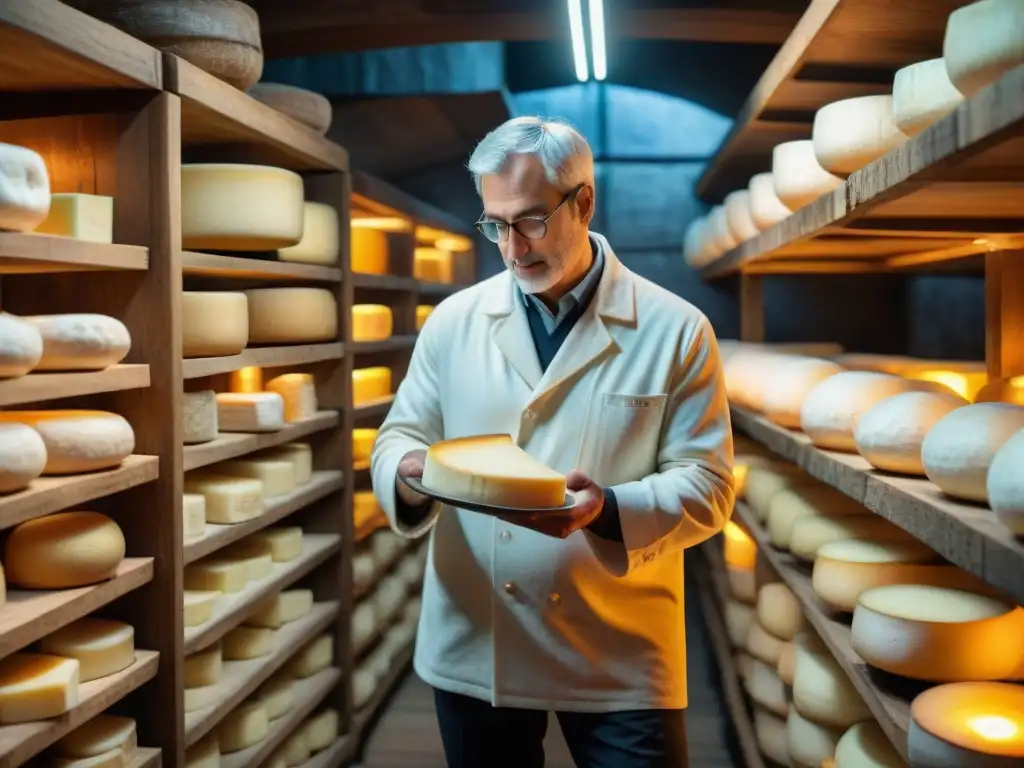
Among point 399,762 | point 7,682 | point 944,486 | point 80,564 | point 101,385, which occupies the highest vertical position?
point 101,385

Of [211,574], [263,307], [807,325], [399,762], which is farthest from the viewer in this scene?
[807,325]

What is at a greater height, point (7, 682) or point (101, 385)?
point (101, 385)

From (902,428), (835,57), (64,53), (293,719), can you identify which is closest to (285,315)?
(293,719)

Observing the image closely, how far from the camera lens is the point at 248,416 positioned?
2.67m

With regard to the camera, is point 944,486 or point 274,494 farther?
point 274,494

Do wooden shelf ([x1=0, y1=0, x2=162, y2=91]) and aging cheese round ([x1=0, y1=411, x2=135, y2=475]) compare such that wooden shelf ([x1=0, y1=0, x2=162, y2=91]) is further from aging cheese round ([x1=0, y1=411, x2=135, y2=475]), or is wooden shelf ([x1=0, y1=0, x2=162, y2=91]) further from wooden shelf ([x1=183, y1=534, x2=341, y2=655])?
wooden shelf ([x1=183, y1=534, x2=341, y2=655])

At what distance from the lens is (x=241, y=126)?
2.46 meters

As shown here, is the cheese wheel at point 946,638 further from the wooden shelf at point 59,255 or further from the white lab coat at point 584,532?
the wooden shelf at point 59,255

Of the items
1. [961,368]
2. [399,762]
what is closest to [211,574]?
[399,762]

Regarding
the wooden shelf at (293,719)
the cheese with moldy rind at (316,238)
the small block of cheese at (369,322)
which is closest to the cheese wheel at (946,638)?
the wooden shelf at (293,719)

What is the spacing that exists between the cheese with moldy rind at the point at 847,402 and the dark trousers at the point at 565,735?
0.65 metres

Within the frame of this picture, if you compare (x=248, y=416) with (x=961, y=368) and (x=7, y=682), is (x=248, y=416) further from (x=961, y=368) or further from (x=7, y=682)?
(x=961, y=368)

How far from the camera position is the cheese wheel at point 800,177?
8.16ft

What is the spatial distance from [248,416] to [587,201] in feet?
3.99
